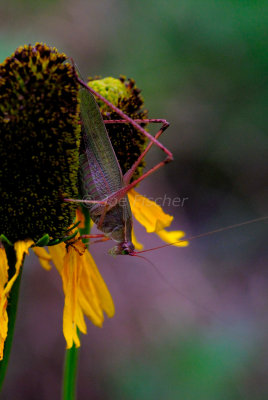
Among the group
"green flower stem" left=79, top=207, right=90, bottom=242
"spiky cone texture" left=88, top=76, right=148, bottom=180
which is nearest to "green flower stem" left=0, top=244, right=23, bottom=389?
"green flower stem" left=79, top=207, right=90, bottom=242

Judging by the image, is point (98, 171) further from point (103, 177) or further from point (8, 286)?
point (8, 286)

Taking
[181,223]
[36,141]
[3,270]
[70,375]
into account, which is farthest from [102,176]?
[181,223]

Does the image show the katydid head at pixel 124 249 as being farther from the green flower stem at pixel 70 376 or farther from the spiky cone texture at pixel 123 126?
the green flower stem at pixel 70 376

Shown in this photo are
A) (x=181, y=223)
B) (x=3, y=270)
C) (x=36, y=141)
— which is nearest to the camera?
(x=36, y=141)

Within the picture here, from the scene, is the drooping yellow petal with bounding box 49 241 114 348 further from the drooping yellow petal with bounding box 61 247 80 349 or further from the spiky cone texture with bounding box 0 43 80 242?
the spiky cone texture with bounding box 0 43 80 242

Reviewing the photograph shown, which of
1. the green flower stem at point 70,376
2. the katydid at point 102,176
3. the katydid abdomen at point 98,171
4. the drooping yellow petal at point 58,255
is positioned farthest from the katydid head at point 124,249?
the green flower stem at point 70,376

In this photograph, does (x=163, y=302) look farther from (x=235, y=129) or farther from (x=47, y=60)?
(x=47, y=60)
